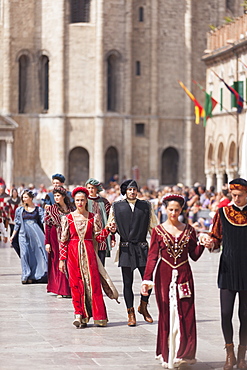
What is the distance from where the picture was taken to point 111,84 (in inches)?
2334

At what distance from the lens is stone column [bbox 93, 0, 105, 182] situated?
5772 centimetres

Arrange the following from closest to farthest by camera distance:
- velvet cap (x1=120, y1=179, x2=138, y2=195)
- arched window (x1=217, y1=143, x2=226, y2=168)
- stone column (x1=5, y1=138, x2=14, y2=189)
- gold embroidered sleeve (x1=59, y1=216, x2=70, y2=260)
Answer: gold embroidered sleeve (x1=59, y1=216, x2=70, y2=260), velvet cap (x1=120, y1=179, x2=138, y2=195), arched window (x1=217, y1=143, x2=226, y2=168), stone column (x1=5, y1=138, x2=14, y2=189)

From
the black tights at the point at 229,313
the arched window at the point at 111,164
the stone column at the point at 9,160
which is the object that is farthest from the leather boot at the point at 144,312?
the arched window at the point at 111,164

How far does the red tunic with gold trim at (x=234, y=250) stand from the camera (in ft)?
32.0

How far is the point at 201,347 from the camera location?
35.5ft

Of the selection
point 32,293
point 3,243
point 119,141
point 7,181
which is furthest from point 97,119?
point 32,293

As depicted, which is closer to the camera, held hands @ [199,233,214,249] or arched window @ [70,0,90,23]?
held hands @ [199,233,214,249]

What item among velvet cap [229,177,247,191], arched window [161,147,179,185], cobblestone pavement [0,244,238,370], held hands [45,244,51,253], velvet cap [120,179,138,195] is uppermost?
velvet cap [229,177,247,191]

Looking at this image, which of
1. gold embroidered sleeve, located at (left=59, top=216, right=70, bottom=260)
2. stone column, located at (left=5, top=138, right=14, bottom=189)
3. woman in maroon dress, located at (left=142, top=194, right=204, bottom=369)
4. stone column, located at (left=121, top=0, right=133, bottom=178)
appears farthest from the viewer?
stone column, located at (left=121, top=0, right=133, bottom=178)

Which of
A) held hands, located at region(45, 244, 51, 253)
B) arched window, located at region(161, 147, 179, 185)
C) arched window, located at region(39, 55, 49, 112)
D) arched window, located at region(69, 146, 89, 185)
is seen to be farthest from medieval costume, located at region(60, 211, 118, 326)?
arched window, located at region(161, 147, 179, 185)

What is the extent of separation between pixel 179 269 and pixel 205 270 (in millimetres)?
10680

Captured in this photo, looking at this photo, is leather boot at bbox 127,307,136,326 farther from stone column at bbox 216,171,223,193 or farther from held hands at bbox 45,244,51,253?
stone column at bbox 216,171,223,193

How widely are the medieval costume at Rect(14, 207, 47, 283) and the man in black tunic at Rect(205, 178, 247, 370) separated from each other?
7.58 meters

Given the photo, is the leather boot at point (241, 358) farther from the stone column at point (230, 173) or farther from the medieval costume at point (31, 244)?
the stone column at point (230, 173)
